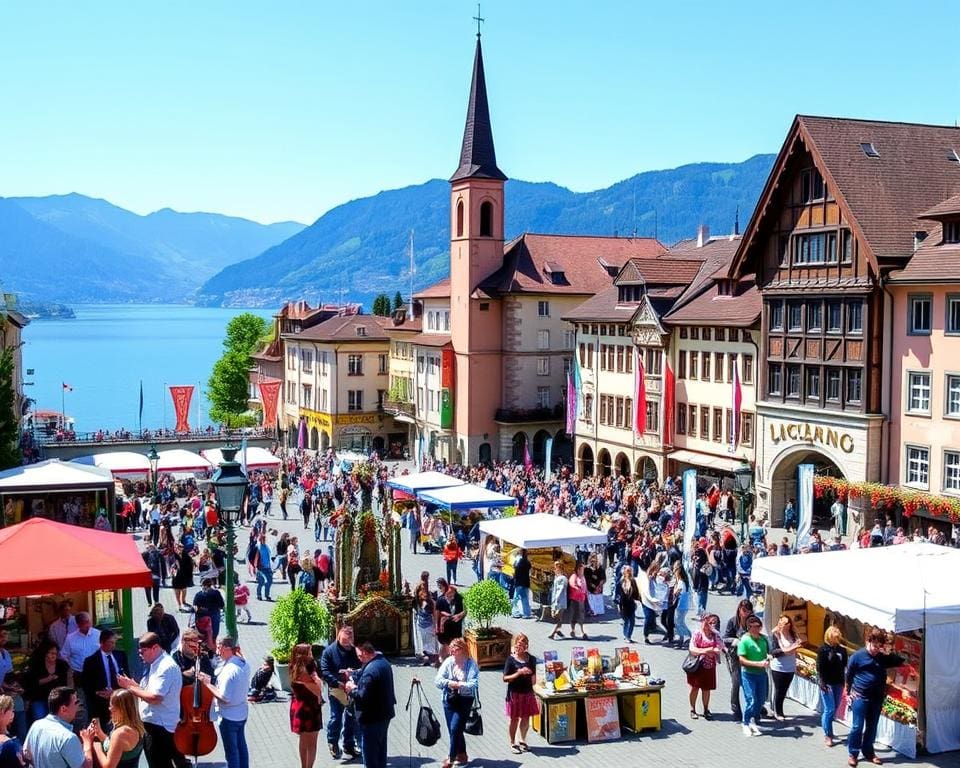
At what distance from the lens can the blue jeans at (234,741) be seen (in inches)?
521

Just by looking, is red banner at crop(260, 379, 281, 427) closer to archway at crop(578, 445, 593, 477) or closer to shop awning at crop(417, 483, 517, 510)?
archway at crop(578, 445, 593, 477)

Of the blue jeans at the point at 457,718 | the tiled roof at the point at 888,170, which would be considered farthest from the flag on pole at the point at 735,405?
the blue jeans at the point at 457,718

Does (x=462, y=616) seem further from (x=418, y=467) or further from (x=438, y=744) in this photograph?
(x=418, y=467)

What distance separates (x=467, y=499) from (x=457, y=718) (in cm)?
1971

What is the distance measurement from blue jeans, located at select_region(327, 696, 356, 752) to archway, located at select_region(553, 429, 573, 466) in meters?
51.0

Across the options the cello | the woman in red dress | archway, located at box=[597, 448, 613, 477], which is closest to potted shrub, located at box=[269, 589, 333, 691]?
the woman in red dress

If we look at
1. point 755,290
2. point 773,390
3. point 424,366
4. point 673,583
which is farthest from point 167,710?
point 424,366

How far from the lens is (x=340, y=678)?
15078 mm

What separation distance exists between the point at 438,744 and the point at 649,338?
124 ft

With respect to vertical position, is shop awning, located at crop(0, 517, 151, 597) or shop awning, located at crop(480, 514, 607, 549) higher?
shop awning, located at crop(0, 517, 151, 597)

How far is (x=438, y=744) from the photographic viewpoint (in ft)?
53.8

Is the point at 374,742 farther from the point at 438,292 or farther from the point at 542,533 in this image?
the point at 438,292

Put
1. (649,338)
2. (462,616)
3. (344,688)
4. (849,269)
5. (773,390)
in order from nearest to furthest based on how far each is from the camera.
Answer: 1. (344,688)
2. (462,616)
3. (849,269)
4. (773,390)
5. (649,338)

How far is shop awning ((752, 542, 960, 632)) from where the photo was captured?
15266mm
